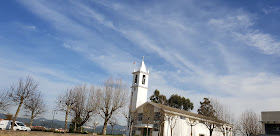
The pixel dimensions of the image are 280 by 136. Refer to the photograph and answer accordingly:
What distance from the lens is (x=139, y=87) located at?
4288 centimetres

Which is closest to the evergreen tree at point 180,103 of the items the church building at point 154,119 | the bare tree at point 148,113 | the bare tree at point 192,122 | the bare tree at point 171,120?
the church building at point 154,119

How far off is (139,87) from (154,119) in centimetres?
796

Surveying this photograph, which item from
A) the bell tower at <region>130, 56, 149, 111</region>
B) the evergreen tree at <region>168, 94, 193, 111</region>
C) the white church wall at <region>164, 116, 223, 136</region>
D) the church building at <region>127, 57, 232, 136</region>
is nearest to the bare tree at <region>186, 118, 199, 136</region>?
the church building at <region>127, 57, 232, 136</region>

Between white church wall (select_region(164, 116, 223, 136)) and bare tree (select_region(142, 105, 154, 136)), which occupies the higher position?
bare tree (select_region(142, 105, 154, 136))

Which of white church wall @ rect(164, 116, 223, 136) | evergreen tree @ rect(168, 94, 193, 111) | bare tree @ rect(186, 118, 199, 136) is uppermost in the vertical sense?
evergreen tree @ rect(168, 94, 193, 111)

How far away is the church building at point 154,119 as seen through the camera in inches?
1437

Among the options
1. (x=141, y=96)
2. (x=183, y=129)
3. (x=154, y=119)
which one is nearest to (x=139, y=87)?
(x=141, y=96)

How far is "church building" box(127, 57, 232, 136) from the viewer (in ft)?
120

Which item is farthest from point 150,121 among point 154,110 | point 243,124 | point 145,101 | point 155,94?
point 155,94

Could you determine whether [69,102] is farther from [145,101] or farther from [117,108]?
[145,101]

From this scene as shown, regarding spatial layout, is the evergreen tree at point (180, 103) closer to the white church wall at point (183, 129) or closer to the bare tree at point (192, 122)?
the white church wall at point (183, 129)

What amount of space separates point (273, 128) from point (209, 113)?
10.8 meters

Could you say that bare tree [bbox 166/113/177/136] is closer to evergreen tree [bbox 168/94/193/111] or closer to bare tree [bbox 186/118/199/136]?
bare tree [bbox 186/118/199/136]

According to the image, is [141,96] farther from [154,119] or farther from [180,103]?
[180,103]
